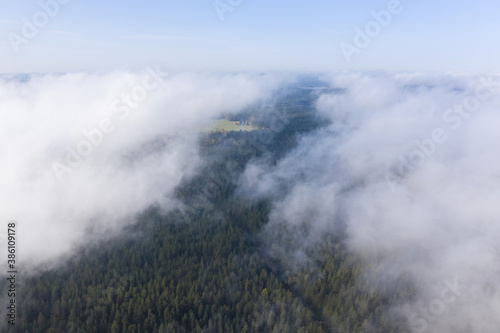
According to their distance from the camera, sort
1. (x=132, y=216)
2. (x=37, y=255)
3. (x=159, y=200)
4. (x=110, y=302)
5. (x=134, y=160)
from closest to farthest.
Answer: (x=110, y=302) < (x=37, y=255) < (x=132, y=216) < (x=159, y=200) < (x=134, y=160)

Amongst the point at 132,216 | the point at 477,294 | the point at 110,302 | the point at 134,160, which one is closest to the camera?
the point at 110,302

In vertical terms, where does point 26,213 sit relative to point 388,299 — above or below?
above

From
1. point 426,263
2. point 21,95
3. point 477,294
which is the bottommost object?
point 477,294

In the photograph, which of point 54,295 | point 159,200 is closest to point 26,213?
point 159,200

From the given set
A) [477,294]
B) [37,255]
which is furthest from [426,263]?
[37,255]

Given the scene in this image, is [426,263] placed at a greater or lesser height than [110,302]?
lesser

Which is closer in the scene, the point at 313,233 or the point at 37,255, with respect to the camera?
the point at 37,255

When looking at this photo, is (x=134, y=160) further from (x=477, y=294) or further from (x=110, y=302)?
(x=477, y=294)

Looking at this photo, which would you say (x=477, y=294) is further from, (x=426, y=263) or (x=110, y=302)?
(x=110, y=302)

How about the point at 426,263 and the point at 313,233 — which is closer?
the point at 426,263
